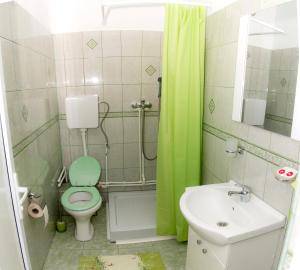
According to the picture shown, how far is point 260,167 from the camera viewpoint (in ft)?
4.97

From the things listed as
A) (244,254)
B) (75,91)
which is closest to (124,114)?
(75,91)

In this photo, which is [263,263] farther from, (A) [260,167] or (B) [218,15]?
(B) [218,15]

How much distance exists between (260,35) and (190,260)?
1.58 m

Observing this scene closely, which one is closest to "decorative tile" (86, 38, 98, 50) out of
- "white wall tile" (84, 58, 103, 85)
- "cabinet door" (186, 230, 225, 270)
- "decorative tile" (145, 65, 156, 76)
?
"white wall tile" (84, 58, 103, 85)

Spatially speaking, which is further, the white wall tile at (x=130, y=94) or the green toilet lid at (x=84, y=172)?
the white wall tile at (x=130, y=94)

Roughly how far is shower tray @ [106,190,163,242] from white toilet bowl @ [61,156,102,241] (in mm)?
260

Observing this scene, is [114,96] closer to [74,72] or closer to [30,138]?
[74,72]

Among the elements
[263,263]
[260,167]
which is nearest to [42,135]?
[260,167]

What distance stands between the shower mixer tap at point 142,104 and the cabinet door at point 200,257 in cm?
152

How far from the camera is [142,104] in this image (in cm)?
278

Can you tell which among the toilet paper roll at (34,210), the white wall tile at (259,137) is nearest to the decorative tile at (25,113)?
the toilet paper roll at (34,210)

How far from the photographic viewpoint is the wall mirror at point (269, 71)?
127 cm

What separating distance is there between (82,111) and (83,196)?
89 centimetres

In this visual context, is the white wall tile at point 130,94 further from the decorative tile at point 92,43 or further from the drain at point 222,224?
the drain at point 222,224
